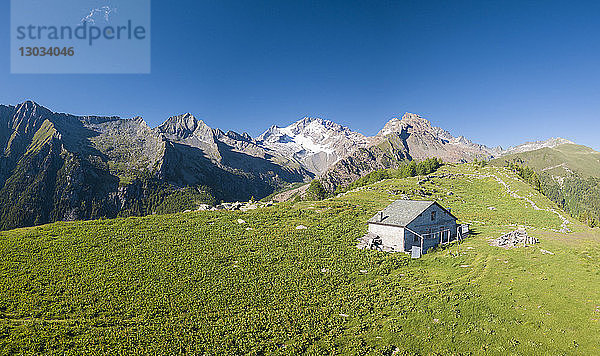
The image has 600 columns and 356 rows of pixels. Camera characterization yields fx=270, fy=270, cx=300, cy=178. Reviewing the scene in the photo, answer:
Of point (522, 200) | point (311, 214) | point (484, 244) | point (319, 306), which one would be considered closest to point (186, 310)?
point (319, 306)

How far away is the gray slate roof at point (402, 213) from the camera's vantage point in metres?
37.8

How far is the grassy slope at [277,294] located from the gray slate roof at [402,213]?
206 inches

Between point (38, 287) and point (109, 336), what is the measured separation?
10.8m

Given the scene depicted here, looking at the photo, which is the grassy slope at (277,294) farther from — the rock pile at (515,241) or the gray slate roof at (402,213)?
the gray slate roof at (402,213)

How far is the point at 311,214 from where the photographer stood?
54.0 meters

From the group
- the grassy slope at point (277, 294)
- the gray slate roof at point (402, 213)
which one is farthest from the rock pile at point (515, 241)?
the gray slate roof at point (402, 213)

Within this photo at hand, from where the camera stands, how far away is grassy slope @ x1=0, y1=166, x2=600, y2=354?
16.9 meters

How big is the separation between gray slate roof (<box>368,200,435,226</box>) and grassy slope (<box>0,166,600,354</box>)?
5.23 metres

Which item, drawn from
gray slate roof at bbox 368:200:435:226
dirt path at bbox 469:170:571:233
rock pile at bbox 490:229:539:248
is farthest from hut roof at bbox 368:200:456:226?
dirt path at bbox 469:170:571:233

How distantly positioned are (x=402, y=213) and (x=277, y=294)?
78.7 feet

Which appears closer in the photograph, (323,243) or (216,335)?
(216,335)

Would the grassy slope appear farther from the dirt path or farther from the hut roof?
the dirt path

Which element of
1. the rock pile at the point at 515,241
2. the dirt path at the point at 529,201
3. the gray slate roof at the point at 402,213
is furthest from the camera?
the dirt path at the point at 529,201

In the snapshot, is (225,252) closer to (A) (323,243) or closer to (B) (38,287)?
(A) (323,243)
